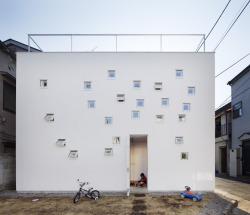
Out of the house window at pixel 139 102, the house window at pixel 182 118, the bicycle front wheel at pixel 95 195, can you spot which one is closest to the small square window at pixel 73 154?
the bicycle front wheel at pixel 95 195

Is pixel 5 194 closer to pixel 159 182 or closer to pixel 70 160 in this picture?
pixel 70 160

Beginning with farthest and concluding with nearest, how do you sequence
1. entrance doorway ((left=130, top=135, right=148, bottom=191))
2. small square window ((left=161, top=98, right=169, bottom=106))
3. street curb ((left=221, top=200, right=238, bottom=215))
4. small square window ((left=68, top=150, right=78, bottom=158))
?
entrance doorway ((left=130, top=135, right=148, bottom=191)) < small square window ((left=161, top=98, right=169, bottom=106)) < small square window ((left=68, top=150, right=78, bottom=158)) < street curb ((left=221, top=200, right=238, bottom=215))

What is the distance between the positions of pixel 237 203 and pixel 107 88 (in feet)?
25.4

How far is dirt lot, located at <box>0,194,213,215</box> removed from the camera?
7.06 m

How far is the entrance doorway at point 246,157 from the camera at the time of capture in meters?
14.9

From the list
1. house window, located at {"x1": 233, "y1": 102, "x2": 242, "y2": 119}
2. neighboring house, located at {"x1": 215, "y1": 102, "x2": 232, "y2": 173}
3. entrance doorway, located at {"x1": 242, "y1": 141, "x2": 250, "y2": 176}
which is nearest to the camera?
entrance doorway, located at {"x1": 242, "y1": 141, "x2": 250, "y2": 176}

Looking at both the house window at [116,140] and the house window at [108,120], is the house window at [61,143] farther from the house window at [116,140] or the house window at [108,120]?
the house window at [116,140]

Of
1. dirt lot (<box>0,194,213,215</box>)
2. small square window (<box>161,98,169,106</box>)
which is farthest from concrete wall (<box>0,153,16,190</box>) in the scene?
small square window (<box>161,98,169,106</box>)

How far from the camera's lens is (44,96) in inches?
403

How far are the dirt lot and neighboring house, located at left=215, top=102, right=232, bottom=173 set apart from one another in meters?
10.8

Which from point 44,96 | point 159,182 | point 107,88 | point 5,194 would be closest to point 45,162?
point 5,194

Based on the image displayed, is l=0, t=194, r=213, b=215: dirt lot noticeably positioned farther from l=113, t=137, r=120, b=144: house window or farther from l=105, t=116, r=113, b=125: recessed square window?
l=105, t=116, r=113, b=125: recessed square window

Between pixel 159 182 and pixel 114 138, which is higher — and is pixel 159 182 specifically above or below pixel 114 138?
below

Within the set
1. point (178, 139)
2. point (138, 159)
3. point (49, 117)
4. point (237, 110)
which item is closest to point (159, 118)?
point (178, 139)
